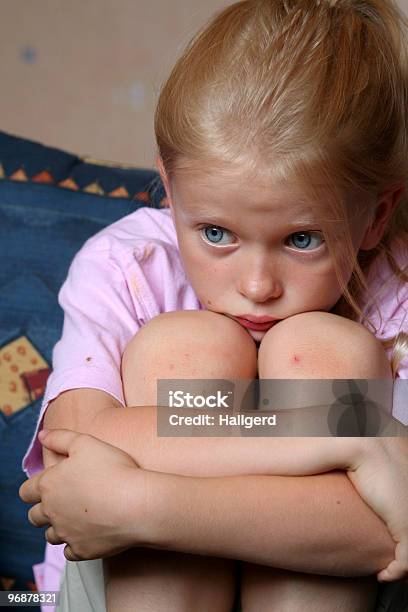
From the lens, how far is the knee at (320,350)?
3.22ft

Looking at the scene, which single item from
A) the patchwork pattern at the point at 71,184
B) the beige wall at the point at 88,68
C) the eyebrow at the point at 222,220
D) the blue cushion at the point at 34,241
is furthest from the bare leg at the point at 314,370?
the beige wall at the point at 88,68

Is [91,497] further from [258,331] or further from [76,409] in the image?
[258,331]

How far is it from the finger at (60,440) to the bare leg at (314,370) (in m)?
0.20

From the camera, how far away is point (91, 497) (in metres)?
0.90

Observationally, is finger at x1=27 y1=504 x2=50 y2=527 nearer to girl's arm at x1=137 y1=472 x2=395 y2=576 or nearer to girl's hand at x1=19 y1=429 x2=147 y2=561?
girl's hand at x1=19 y1=429 x2=147 y2=561

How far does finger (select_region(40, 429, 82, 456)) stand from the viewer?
3.13ft

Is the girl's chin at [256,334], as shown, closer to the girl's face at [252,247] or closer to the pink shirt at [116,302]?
the girl's face at [252,247]

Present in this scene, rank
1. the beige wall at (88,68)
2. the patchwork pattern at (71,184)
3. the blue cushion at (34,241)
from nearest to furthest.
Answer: the blue cushion at (34,241)
the patchwork pattern at (71,184)
the beige wall at (88,68)

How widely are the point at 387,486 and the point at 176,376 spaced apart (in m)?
0.23

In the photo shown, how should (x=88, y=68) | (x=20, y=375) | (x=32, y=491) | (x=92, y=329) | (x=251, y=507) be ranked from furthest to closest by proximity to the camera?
(x=88, y=68)
(x=20, y=375)
(x=92, y=329)
(x=32, y=491)
(x=251, y=507)

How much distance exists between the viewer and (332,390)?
0.97 metres

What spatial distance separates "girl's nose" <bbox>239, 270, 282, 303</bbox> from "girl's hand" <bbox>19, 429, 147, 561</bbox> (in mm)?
204

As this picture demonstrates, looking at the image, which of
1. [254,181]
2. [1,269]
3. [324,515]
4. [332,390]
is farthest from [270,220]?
[1,269]

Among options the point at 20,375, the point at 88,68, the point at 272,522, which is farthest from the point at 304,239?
the point at 88,68
